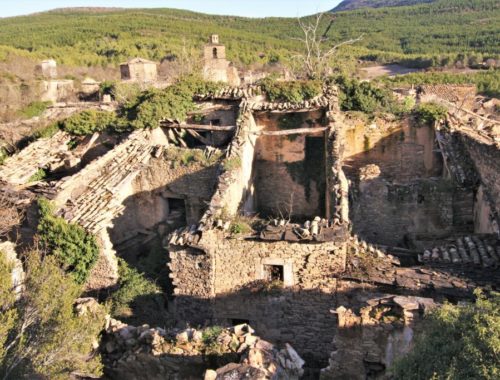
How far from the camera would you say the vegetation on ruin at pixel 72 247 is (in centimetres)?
1190

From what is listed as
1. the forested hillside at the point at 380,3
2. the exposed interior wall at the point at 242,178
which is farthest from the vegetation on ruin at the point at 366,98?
the forested hillside at the point at 380,3

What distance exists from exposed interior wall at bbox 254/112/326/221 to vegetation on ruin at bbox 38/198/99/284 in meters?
6.56

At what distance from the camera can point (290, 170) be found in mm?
16984

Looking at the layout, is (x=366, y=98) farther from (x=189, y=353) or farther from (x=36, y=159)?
(x=189, y=353)

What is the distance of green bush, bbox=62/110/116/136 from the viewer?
1720 centimetres

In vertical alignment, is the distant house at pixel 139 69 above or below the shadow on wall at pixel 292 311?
above

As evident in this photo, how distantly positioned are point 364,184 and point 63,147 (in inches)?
429

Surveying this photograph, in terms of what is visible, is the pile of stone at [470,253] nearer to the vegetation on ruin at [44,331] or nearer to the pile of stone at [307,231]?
the pile of stone at [307,231]

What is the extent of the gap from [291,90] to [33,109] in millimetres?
18297

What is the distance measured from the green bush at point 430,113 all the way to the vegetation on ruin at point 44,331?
1348cm

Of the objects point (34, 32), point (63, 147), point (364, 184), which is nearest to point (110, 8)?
point (34, 32)

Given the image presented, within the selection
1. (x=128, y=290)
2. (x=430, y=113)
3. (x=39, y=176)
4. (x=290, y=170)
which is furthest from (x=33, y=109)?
(x=430, y=113)

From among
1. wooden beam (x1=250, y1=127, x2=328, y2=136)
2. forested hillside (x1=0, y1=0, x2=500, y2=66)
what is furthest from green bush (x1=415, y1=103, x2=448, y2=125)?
forested hillside (x1=0, y1=0, x2=500, y2=66)

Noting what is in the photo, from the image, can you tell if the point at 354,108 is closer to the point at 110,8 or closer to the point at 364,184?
the point at 364,184
